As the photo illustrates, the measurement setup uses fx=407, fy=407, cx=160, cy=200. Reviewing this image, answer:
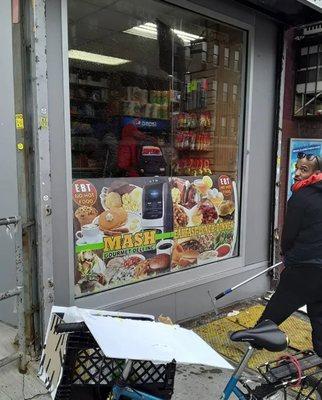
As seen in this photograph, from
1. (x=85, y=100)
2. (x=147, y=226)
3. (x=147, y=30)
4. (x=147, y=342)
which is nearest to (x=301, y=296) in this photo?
(x=147, y=226)

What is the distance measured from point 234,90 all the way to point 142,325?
12.7 feet

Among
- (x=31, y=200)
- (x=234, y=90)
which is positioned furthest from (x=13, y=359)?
(x=234, y=90)

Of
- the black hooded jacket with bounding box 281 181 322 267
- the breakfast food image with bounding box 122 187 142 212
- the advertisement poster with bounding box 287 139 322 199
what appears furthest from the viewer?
the advertisement poster with bounding box 287 139 322 199

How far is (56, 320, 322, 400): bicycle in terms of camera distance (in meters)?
1.69

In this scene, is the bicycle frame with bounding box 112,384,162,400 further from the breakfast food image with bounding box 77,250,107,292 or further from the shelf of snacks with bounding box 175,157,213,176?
the shelf of snacks with bounding box 175,157,213,176

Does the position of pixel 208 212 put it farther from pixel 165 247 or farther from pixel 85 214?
pixel 85 214

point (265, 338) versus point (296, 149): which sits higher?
point (296, 149)

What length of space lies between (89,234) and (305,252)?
1.89m

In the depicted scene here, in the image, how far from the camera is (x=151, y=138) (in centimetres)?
442

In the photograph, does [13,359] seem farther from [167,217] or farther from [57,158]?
[167,217]

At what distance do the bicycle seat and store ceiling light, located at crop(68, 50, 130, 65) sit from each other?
9.19ft

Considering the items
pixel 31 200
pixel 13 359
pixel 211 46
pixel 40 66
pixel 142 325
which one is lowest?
pixel 13 359

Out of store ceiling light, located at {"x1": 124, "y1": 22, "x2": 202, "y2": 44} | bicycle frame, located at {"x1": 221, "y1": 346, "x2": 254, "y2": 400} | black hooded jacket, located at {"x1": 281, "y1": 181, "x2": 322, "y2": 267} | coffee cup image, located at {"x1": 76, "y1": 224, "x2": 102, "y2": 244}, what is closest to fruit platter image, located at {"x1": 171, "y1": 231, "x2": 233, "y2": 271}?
coffee cup image, located at {"x1": 76, "y1": 224, "x2": 102, "y2": 244}

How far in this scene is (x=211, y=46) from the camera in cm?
488
